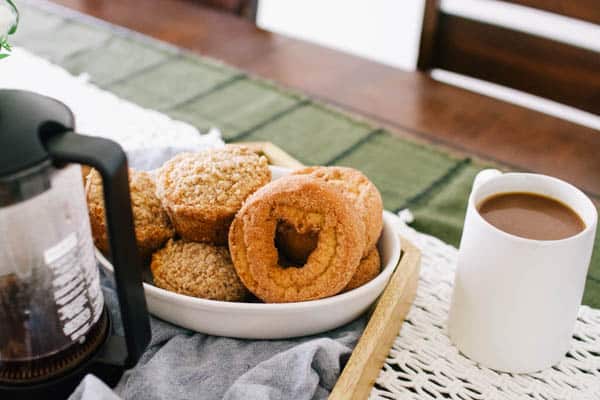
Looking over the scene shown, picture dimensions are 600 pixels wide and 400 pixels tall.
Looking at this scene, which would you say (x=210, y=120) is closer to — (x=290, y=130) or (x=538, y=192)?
(x=290, y=130)

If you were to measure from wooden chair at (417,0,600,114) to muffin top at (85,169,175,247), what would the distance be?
77cm

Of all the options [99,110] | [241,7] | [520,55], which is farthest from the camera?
[241,7]

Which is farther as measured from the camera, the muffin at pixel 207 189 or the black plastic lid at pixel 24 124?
the muffin at pixel 207 189

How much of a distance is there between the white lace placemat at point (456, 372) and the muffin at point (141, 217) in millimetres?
239

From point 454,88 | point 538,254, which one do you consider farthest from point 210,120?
point 538,254

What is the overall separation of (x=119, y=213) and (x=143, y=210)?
174 mm

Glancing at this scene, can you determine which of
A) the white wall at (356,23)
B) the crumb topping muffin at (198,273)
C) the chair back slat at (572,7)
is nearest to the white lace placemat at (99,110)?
the crumb topping muffin at (198,273)

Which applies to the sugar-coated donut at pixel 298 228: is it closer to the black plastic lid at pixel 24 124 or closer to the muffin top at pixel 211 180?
the muffin top at pixel 211 180

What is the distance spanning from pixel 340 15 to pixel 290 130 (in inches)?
73.4

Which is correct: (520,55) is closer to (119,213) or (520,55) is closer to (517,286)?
(517,286)

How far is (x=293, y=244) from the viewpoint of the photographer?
1.99 ft

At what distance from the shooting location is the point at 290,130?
39.9 inches

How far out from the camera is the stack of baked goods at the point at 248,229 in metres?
0.57

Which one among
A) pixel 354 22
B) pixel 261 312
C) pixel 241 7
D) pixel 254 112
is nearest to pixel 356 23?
pixel 354 22
